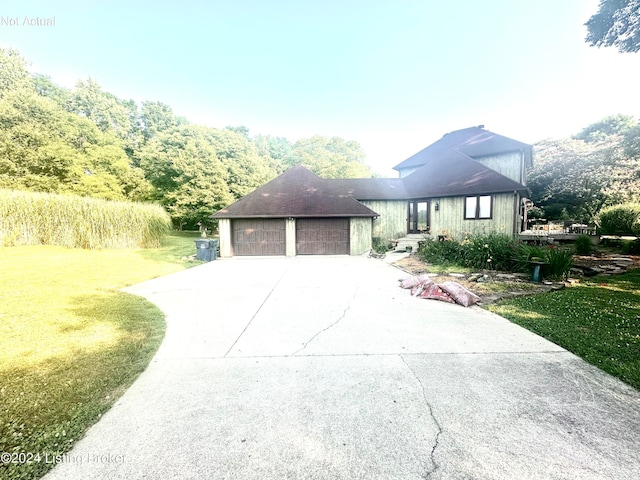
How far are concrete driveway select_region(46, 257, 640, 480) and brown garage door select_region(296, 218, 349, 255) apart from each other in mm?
10316

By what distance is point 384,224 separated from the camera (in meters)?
16.7

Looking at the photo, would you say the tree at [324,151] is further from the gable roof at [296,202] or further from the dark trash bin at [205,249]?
the dark trash bin at [205,249]

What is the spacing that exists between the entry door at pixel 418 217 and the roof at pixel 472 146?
17.4ft

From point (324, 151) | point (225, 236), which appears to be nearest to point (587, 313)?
point (225, 236)

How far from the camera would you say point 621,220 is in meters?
15.2

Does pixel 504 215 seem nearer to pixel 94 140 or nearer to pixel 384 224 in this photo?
pixel 384 224

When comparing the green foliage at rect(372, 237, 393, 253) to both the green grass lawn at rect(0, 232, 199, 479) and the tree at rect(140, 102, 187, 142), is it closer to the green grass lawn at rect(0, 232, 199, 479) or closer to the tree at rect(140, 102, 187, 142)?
the green grass lawn at rect(0, 232, 199, 479)

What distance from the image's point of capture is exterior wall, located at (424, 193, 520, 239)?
1220cm

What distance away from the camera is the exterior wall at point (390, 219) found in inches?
651

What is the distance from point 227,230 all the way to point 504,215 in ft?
49.0

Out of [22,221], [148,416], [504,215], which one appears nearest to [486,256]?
[504,215]

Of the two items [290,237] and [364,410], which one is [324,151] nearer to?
[290,237]

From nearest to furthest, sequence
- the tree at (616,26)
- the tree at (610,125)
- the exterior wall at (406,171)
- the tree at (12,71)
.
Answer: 1. the tree at (616,26)
2. the exterior wall at (406,171)
3. the tree at (12,71)
4. the tree at (610,125)

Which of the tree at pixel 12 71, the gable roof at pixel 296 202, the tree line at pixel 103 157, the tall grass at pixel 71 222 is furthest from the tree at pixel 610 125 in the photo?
the tree at pixel 12 71
